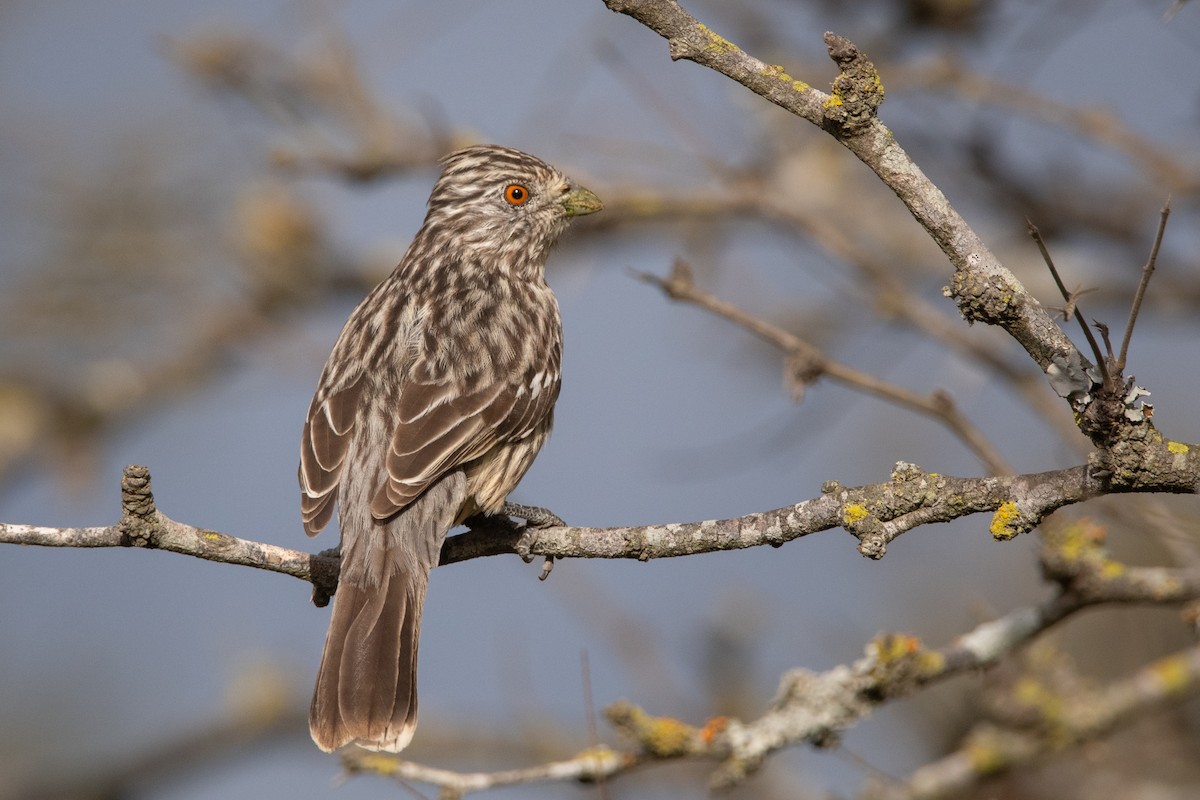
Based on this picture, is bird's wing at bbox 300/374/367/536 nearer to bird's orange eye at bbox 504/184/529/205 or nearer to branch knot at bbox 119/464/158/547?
branch knot at bbox 119/464/158/547

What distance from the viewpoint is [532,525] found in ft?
15.2

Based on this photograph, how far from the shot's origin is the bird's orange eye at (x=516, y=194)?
20.8 feet

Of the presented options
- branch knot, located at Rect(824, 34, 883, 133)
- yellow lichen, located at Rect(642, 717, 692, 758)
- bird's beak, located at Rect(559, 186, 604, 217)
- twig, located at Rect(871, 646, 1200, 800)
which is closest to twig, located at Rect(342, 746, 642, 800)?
yellow lichen, located at Rect(642, 717, 692, 758)

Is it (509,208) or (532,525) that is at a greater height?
(509,208)

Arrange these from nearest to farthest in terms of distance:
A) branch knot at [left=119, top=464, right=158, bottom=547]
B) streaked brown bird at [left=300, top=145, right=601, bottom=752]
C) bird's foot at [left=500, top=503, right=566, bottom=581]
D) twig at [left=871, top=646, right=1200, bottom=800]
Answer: branch knot at [left=119, top=464, right=158, bottom=547] < twig at [left=871, top=646, right=1200, bottom=800] < bird's foot at [left=500, top=503, right=566, bottom=581] < streaked brown bird at [left=300, top=145, right=601, bottom=752]

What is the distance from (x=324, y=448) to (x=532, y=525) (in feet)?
3.17

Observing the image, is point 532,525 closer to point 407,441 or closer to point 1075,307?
point 407,441

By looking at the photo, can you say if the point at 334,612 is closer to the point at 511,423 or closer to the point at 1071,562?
the point at 511,423

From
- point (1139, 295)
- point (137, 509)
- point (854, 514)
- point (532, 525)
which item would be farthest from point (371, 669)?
point (1139, 295)

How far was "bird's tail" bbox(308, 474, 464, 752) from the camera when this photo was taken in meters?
4.50

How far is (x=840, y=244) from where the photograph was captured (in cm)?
612

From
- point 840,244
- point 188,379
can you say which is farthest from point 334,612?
point 188,379

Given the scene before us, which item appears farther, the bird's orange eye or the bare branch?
the bird's orange eye

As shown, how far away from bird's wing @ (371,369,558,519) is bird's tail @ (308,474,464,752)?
0.43 ft
